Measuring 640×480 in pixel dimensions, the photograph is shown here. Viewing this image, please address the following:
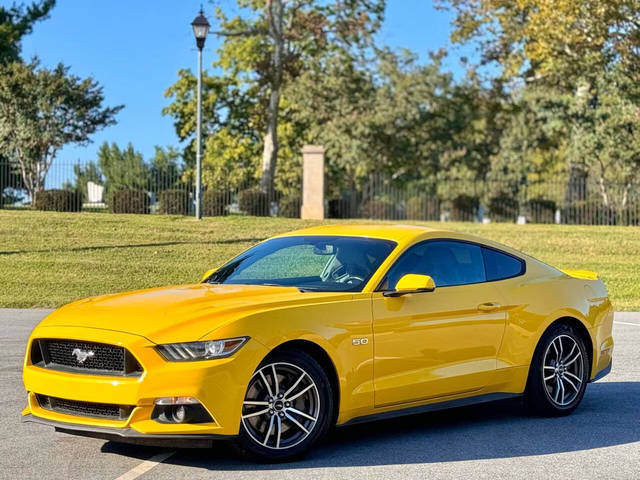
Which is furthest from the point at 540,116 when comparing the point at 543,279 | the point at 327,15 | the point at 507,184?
the point at 543,279

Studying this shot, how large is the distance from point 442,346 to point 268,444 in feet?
5.23

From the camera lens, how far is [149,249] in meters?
26.2

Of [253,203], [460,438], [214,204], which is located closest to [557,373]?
[460,438]

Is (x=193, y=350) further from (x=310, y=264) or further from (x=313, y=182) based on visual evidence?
(x=313, y=182)

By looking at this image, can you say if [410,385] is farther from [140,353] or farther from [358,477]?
[140,353]

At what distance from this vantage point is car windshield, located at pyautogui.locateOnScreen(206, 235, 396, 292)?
7371mm

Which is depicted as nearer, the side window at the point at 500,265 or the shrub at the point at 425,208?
the side window at the point at 500,265

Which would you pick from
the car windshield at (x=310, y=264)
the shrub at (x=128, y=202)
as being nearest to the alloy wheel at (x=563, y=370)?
the car windshield at (x=310, y=264)

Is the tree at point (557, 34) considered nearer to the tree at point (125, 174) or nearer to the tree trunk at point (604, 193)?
the tree trunk at point (604, 193)

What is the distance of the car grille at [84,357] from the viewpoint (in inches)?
243

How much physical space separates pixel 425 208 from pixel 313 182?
8.85m

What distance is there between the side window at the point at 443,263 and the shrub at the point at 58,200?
28481 mm

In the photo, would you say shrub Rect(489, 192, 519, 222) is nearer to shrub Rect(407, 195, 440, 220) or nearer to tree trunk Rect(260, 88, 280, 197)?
shrub Rect(407, 195, 440, 220)

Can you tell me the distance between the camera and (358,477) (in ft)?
20.2
